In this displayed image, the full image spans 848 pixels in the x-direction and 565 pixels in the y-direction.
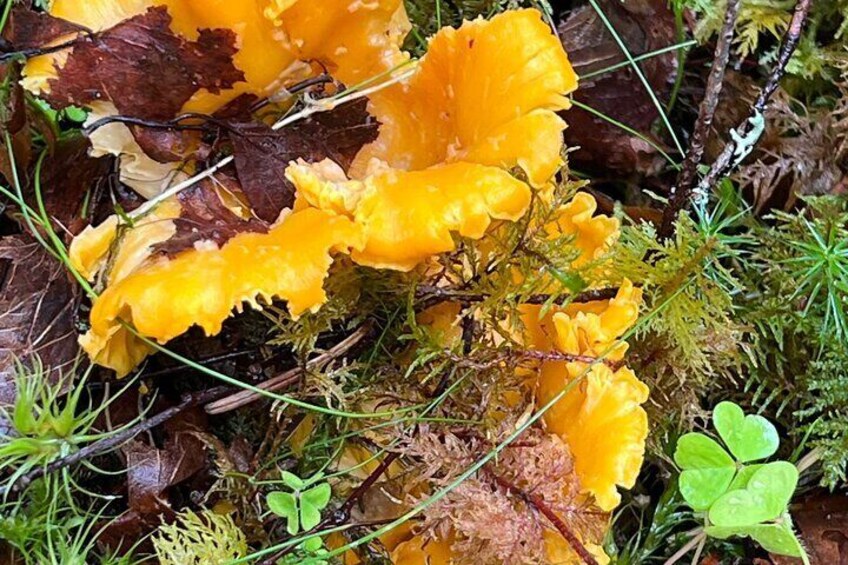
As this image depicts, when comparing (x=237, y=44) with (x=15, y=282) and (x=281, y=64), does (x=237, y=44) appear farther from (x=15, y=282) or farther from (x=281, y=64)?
(x=15, y=282)

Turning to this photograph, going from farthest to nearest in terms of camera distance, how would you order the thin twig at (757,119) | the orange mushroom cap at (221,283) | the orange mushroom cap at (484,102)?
1. the thin twig at (757,119)
2. the orange mushroom cap at (484,102)
3. the orange mushroom cap at (221,283)

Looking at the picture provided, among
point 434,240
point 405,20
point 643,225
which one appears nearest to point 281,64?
point 405,20

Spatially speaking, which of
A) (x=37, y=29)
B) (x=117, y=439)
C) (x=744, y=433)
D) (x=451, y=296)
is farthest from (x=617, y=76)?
(x=117, y=439)

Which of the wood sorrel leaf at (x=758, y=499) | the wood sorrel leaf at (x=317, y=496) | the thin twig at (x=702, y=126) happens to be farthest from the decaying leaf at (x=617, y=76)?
the wood sorrel leaf at (x=317, y=496)

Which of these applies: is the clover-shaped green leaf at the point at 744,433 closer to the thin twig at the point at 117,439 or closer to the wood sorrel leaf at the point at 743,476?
the wood sorrel leaf at the point at 743,476

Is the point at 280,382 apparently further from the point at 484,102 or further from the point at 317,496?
the point at 484,102
